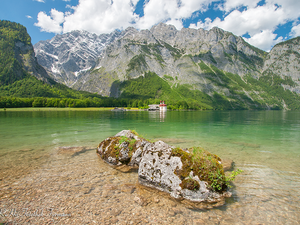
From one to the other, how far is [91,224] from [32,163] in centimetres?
971

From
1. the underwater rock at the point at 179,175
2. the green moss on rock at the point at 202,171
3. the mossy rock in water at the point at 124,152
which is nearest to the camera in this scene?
the underwater rock at the point at 179,175

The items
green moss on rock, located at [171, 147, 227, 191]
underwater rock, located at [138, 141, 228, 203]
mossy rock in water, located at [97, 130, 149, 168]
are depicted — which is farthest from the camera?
mossy rock in water, located at [97, 130, 149, 168]

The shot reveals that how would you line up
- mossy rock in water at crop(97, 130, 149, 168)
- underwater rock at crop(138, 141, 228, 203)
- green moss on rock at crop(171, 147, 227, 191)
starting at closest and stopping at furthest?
1. underwater rock at crop(138, 141, 228, 203)
2. green moss on rock at crop(171, 147, 227, 191)
3. mossy rock in water at crop(97, 130, 149, 168)

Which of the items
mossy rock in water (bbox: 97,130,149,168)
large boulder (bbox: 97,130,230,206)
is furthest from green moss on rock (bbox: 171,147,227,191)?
mossy rock in water (bbox: 97,130,149,168)

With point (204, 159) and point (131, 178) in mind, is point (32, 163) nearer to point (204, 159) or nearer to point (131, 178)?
point (131, 178)

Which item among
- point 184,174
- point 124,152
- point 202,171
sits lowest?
point 124,152

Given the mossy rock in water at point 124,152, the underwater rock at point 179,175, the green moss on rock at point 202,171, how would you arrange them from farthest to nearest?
the mossy rock in water at point 124,152 → the green moss on rock at point 202,171 → the underwater rock at point 179,175

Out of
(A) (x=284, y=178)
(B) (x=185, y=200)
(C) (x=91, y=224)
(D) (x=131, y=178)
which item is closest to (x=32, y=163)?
(D) (x=131, y=178)

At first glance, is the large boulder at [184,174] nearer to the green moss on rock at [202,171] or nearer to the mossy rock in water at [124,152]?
the green moss on rock at [202,171]

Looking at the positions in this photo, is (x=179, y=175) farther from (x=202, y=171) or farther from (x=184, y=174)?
(x=202, y=171)

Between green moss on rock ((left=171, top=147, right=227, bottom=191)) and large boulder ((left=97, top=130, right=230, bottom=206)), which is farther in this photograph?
green moss on rock ((left=171, top=147, right=227, bottom=191))

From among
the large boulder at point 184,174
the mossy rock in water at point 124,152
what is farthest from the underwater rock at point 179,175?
the mossy rock in water at point 124,152

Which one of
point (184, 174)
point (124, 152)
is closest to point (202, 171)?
point (184, 174)

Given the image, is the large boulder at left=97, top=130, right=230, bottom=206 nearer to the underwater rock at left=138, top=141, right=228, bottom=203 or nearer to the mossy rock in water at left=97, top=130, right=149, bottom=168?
the underwater rock at left=138, top=141, right=228, bottom=203
